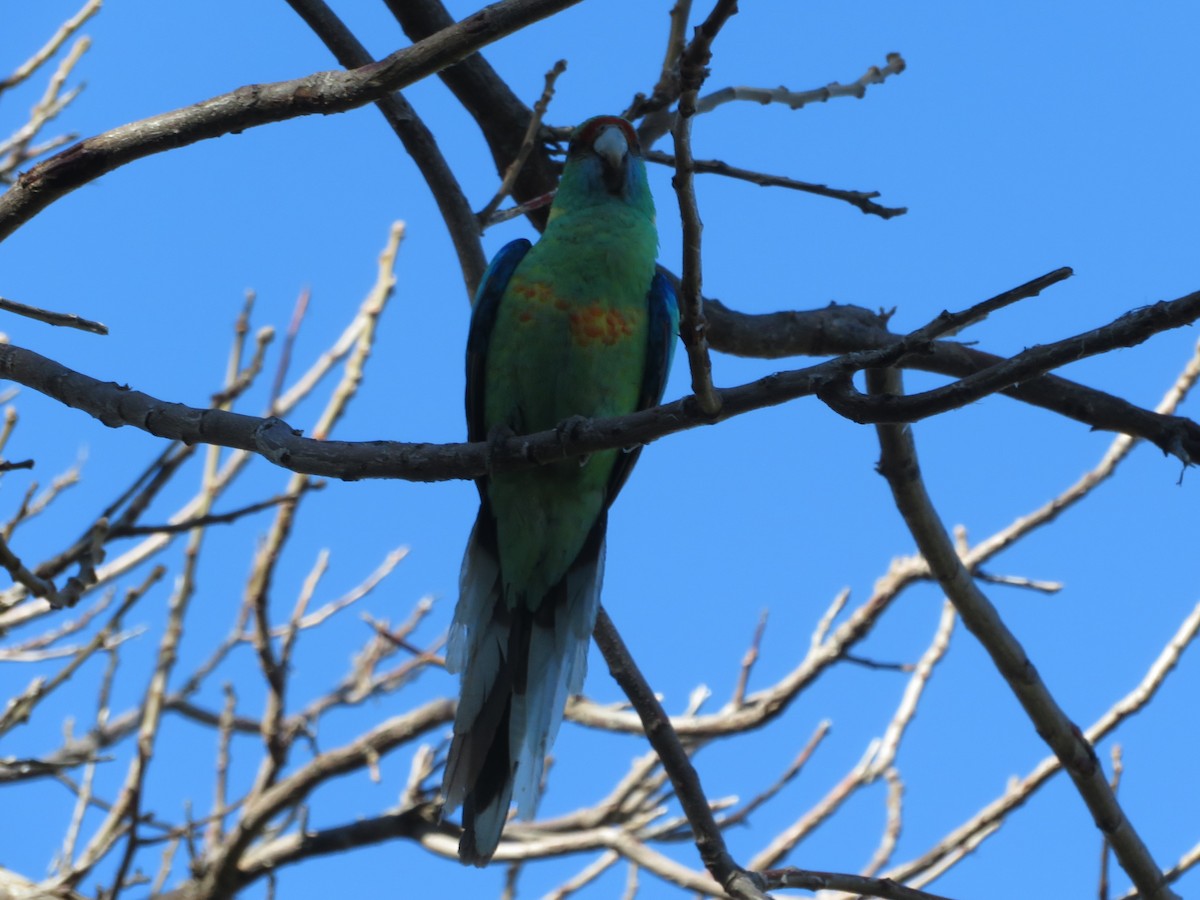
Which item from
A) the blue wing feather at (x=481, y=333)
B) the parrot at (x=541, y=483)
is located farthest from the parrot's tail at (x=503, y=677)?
the blue wing feather at (x=481, y=333)

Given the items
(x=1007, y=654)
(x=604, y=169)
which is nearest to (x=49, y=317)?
(x=604, y=169)

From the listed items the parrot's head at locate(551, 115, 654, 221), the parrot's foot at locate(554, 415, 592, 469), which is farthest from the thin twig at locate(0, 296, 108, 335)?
the parrot's head at locate(551, 115, 654, 221)

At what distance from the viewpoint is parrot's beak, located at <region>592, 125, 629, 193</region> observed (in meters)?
4.80

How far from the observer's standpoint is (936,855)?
16.6ft

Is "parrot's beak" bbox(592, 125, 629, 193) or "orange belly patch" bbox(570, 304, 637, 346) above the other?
"parrot's beak" bbox(592, 125, 629, 193)

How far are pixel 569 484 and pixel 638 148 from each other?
1556 millimetres

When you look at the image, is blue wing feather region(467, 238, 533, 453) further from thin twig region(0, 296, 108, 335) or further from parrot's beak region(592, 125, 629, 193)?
thin twig region(0, 296, 108, 335)

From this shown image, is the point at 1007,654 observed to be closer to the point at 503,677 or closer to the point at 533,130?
the point at 503,677

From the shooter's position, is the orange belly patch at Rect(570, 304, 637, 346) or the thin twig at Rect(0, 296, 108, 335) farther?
the orange belly patch at Rect(570, 304, 637, 346)

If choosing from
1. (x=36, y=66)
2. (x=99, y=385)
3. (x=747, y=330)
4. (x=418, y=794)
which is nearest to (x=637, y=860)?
(x=418, y=794)

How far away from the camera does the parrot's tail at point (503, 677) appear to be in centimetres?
408

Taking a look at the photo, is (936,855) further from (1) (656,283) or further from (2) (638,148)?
(2) (638,148)

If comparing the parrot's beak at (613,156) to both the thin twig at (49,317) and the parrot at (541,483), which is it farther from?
the thin twig at (49,317)

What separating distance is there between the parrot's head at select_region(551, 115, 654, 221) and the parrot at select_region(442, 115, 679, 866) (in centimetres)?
12
